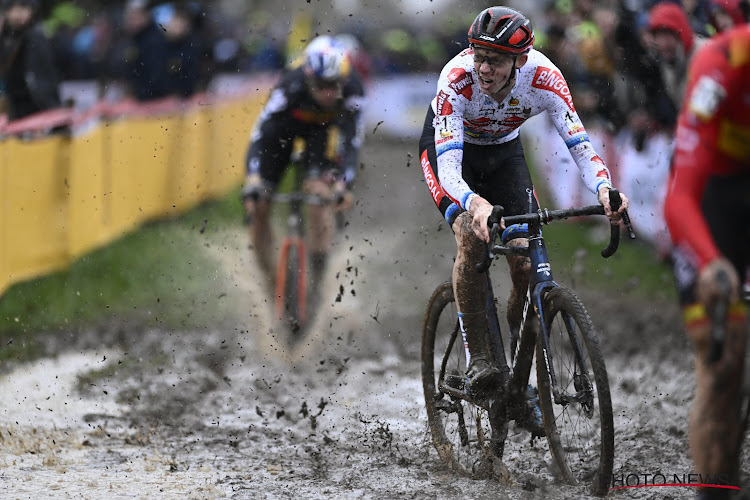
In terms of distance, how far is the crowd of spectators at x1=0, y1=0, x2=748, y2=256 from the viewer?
28.0 feet

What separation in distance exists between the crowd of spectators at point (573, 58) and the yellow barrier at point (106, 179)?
60 cm

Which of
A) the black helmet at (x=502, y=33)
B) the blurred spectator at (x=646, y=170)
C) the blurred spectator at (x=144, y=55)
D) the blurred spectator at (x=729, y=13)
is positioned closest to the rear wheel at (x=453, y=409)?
the black helmet at (x=502, y=33)

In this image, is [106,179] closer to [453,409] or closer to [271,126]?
[271,126]

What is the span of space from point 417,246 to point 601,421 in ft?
28.7

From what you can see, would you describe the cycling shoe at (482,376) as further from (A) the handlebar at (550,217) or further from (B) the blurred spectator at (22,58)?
(B) the blurred spectator at (22,58)

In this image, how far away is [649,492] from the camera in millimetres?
4914

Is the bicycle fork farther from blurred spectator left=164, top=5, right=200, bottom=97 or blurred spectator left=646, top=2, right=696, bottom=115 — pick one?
blurred spectator left=164, top=5, right=200, bottom=97

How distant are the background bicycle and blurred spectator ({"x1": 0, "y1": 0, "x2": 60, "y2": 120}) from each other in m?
5.36

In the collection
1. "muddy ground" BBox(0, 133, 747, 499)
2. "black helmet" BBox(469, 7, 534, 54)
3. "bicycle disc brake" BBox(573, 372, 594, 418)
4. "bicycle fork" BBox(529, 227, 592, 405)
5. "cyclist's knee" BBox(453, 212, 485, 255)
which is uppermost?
"black helmet" BBox(469, 7, 534, 54)

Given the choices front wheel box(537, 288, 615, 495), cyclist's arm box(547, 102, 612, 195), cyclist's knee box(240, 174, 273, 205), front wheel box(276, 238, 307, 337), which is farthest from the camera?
front wheel box(276, 238, 307, 337)

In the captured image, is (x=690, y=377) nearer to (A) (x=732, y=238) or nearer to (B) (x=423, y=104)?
(A) (x=732, y=238)

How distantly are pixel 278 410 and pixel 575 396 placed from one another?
2710 millimetres

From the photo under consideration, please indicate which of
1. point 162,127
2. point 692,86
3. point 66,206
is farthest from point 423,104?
point 692,86

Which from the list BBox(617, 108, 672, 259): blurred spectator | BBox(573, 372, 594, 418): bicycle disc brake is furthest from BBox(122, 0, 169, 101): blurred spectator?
BBox(573, 372, 594, 418): bicycle disc brake
